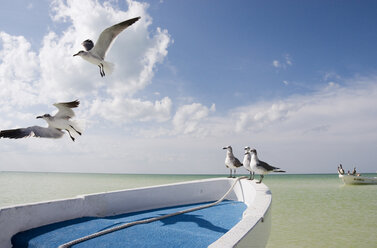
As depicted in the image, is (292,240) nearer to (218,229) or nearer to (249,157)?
(249,157)

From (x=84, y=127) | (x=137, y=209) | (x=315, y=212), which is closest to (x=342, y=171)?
(x=315, y=212)

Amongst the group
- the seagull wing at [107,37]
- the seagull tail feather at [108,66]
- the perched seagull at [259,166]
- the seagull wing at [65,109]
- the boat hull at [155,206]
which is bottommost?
the boat hull at [155,206]

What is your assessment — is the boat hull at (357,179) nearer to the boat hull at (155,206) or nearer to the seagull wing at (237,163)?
the seagull wing at (237,163)

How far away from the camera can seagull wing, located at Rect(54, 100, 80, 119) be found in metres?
2.54

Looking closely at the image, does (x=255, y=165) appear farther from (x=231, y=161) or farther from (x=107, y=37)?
(x=107, y=37)

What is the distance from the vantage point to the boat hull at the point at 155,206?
7.64 ft

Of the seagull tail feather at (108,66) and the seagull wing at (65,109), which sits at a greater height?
the seagull tail feather at (108,66)

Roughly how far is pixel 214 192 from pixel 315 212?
7.13 meters

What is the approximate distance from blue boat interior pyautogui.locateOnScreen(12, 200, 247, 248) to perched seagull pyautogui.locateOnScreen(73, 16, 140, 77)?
1927 millimetres

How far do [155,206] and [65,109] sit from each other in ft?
9.41

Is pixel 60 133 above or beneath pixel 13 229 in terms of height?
above

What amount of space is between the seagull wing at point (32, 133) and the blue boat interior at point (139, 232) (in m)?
1.11

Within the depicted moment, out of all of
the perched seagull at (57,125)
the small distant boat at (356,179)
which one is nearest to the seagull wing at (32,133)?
the perched seagull at (57,125)

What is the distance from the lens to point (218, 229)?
3395 millimetres
